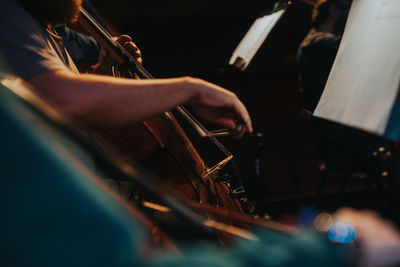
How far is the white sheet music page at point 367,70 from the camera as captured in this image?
2.18 ft

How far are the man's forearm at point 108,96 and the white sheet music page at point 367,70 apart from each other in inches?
14.4

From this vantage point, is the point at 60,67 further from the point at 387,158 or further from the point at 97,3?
the point at 97,3

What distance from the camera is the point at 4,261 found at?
1.36ft

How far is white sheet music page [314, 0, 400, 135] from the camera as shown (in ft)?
2.18

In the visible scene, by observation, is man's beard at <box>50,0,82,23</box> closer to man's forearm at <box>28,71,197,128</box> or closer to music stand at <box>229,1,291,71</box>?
man's forearm at <box>28,71,197,128</box>

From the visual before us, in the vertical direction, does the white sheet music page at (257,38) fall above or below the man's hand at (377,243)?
below

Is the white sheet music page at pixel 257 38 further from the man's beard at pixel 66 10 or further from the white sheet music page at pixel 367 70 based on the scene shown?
the man's beard at pixel 66 10

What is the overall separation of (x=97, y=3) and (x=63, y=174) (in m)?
5.08

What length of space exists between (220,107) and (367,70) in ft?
1.17

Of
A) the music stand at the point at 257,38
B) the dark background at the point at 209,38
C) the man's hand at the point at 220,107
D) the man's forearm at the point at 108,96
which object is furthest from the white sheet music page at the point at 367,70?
the dark background at the point at 209,38

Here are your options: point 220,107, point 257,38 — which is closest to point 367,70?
point 220,107

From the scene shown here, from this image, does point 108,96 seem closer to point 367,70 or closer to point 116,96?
point 116,96

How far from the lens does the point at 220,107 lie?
0.76 meters

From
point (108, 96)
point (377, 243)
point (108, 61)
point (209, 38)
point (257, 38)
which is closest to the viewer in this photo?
point (377, 243)
